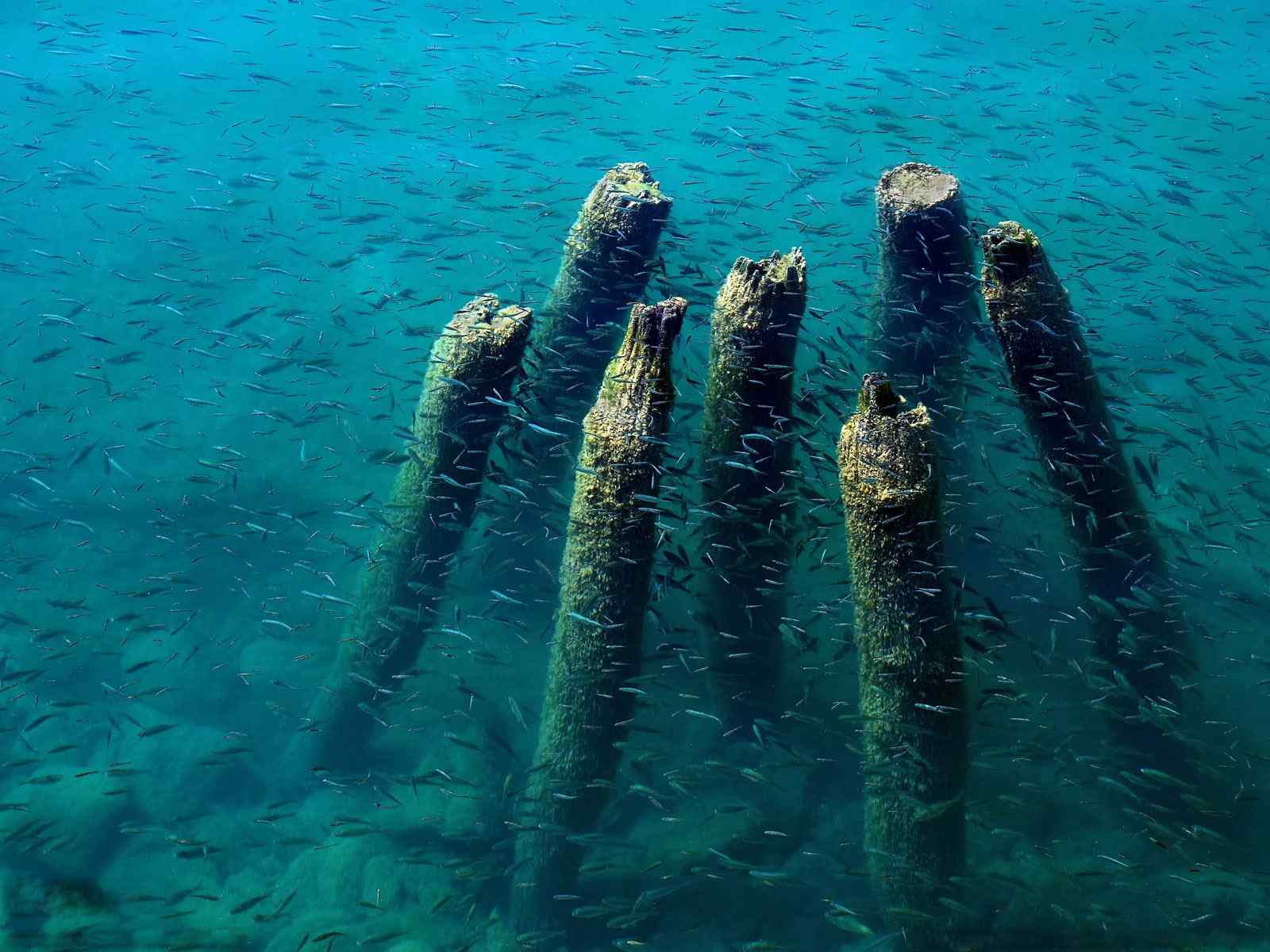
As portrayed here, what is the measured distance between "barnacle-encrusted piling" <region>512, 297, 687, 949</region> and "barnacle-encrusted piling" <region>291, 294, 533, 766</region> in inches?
45.6

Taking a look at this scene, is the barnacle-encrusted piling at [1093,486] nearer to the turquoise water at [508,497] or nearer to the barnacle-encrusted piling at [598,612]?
the turquoise water at [508,497]

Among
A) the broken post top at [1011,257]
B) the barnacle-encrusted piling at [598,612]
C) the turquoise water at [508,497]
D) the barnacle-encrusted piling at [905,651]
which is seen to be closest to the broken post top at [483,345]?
the turquoise water at [508,497]

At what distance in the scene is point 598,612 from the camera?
196 inches

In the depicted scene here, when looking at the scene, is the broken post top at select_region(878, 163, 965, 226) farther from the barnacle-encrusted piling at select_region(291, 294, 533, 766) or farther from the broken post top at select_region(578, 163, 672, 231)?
the barnacle-encrusted piling at select_region(291, 294, 533, 766)

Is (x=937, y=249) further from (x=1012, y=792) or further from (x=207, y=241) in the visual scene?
(x=207, y=241)

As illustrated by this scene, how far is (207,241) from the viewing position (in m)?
11.6

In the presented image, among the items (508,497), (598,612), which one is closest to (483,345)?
(598,612)

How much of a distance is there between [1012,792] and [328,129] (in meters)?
14.1

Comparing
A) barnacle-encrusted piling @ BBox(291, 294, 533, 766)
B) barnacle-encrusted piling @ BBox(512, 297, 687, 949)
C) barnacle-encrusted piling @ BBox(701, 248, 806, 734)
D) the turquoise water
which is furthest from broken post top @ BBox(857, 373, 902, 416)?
barnacle-encrusted piling @ BBox(291, 294, 533, 766)

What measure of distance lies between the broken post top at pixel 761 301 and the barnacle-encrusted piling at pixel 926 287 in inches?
59.7

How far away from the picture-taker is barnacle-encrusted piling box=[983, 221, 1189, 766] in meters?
5.47

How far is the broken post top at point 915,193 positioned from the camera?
644 centimetres

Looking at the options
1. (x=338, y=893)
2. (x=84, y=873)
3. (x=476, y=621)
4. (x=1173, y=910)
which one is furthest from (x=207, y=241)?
(x=1173, y=910)

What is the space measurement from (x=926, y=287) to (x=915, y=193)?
0.76m
